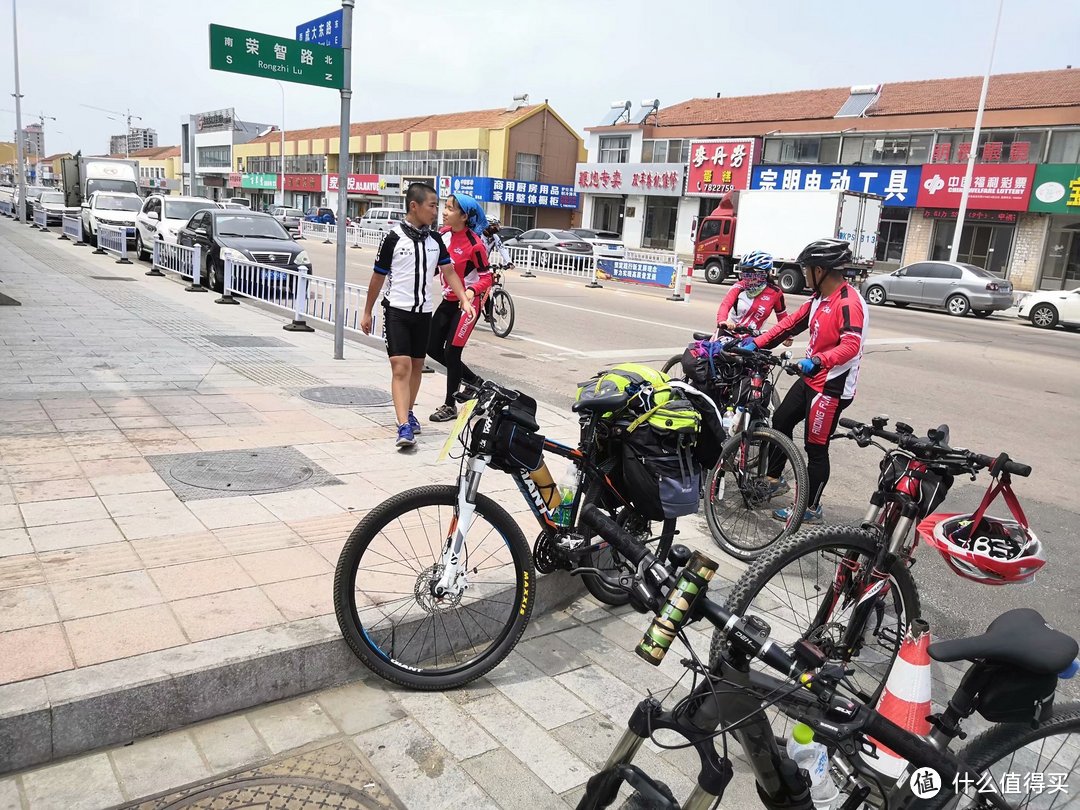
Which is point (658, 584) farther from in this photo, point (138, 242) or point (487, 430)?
point (138, 242)

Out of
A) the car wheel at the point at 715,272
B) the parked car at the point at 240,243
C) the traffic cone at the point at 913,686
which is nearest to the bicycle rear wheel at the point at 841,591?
the traffic cone at the point at 913,686

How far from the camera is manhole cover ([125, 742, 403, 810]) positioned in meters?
2.63

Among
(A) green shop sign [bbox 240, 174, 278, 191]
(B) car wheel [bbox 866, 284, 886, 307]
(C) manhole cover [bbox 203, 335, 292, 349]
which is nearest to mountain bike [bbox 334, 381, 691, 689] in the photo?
(C) manhole cover [bbox 203, 335, 292, 349]

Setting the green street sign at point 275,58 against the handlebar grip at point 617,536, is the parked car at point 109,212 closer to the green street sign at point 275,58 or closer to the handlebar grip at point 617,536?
the green street sign at point 275,58

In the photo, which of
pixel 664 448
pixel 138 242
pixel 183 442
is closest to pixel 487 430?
pixel 664 448

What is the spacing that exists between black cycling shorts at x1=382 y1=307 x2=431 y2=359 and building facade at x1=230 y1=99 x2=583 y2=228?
47403mm

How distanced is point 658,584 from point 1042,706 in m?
1.09

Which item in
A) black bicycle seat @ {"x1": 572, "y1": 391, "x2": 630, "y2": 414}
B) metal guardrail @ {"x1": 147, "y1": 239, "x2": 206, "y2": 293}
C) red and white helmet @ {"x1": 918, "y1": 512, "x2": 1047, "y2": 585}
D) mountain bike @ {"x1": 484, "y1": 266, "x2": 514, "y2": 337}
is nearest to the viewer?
red and white helmet @ {"x1": 918, "y1": 512, "x2": 1047, "y2": 585}

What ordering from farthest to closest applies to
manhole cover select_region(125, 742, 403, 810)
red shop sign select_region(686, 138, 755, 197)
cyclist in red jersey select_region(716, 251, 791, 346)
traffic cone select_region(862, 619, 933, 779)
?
red shop sign select_region(686, 138, 755, 197) < cyclist in red jersey select_region(716, 251, 791, 346) < manhole cover select_region(125, 742, 403, 810) < traffic cone select_region(862, 619, 933, 779)

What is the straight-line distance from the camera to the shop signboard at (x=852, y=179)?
34406mm

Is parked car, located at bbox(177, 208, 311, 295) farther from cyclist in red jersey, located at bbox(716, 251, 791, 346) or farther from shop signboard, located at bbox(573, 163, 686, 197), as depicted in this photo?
shop signboard, located at bbox(573, 163, 686, 197)

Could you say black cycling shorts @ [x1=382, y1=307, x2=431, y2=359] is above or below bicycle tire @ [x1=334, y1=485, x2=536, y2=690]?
above

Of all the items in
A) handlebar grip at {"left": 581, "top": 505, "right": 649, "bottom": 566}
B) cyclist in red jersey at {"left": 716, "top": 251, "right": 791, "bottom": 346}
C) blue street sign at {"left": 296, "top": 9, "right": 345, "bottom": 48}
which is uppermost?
blue street sign at {"left": 296, "top": 9, "right": 345, "bottom": 48}

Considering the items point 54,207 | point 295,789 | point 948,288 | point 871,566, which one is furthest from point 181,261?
point 54,207
